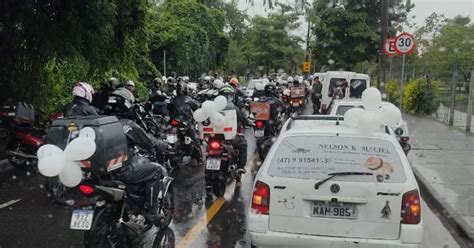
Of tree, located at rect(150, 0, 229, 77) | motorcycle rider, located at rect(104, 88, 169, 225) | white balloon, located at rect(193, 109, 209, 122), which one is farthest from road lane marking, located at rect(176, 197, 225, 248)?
tree, located at rect(150, 0, 229, 77)

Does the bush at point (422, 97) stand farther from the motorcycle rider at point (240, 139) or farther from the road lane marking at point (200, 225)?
the road lane marking at point (200, 225)

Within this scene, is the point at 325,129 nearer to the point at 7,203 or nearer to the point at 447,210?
the point at 447,210

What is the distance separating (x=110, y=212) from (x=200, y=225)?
174cm

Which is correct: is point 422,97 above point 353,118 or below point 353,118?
below

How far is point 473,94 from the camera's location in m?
15.4

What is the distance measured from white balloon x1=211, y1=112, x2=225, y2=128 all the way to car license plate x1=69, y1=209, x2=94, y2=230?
3.25m

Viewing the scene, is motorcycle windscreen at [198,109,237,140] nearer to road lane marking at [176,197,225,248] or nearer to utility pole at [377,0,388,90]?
road lane marking at [176,197,225,248]

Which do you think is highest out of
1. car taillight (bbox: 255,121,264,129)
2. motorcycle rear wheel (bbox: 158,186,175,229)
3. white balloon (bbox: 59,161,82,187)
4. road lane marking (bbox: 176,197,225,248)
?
white balloon (bbox: 59,161,82,187)

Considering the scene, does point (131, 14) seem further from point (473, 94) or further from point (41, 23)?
point (473, 94)

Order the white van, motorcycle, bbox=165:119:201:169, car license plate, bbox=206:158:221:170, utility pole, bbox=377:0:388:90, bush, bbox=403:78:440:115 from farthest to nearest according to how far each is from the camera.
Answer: bush, bbox=403:78:440:115
the white van
utility pole, bbox=377:0:388:90
motorcycle, bbox=165:119:201:169
car license plate, bbox=206:158:221:170

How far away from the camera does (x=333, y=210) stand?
4.46 m

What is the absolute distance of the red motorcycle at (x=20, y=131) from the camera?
9.33 m

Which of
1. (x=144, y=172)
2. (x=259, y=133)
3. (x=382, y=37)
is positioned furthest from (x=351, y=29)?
(x=144, y=172)

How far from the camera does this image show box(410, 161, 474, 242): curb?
6.52 meters
